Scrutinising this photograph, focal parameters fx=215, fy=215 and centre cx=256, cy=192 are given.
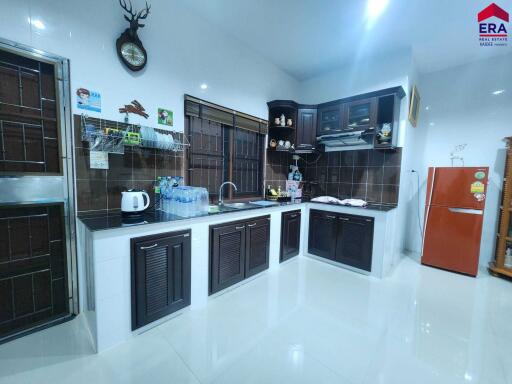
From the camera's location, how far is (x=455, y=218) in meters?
2.91

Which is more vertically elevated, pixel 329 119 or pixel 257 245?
pixel 329 119

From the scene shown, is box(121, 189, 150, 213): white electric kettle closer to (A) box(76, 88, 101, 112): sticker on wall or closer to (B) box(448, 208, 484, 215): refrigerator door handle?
(A) box(76, 88, 101, 112): sticker on wall

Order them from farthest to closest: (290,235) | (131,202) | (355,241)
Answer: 1. (290,235)
2. (355,241)
3. (131,202)

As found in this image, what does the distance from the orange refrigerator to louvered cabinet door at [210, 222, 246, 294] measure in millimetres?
2741

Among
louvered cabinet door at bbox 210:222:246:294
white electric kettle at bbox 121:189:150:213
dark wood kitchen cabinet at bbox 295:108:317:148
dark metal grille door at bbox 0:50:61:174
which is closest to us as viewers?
dark metal grille door at bbox 0:50:61:174

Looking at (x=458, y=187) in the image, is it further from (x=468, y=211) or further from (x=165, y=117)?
(x=165, y=117)

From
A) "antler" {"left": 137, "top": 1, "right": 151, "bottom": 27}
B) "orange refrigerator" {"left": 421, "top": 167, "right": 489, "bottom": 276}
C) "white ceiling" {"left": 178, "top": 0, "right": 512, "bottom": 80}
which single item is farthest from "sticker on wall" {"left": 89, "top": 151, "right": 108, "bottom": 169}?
"orange refrigerator" {"left": 421, "top": 167, "right": 489, "bottom": 276}

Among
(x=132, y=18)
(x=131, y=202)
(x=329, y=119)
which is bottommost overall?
(x=131, y=202)

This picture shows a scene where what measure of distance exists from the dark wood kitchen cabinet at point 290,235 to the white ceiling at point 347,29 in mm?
2255

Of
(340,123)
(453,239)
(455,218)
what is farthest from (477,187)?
(340,123)

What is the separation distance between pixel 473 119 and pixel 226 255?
396 cm

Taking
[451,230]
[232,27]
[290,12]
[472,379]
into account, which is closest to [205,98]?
[232,27]

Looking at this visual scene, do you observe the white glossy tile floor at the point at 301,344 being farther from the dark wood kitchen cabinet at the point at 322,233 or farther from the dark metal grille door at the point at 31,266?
the dark wood kitchen cabinet at the point at 322,233

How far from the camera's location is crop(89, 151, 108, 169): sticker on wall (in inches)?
71.4
